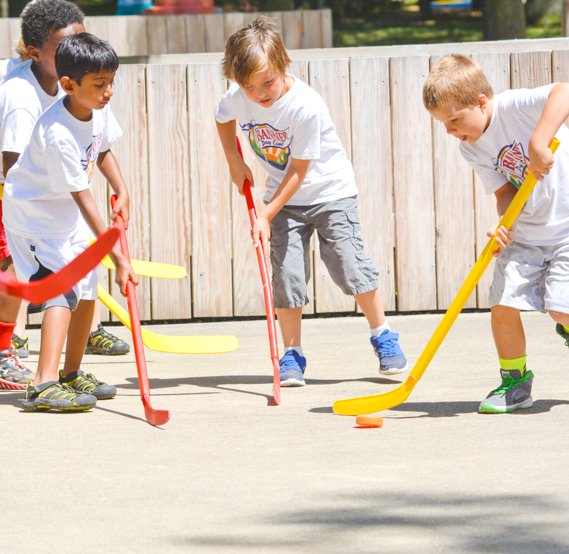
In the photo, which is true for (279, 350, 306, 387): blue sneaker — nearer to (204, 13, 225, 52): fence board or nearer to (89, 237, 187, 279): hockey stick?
(89, 237, 187, 279): hockey stick

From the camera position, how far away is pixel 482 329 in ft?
14.7

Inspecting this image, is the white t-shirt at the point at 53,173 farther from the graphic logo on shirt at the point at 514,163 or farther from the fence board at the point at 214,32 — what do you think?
the fence board at the point at 214,32

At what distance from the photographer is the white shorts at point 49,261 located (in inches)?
123

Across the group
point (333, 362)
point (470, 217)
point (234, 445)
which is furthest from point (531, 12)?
point (234, 445)

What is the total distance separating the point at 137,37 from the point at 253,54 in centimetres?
442

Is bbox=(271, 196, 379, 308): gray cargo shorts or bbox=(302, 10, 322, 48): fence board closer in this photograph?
bbox=(271, 196, 379, 308): gray cargo shorts

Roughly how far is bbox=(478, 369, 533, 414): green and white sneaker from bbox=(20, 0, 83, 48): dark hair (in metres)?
2.24

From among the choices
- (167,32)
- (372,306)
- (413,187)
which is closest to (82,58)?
(372,306)

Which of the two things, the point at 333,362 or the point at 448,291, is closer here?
the point at 333,362

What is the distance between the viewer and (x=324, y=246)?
146 inches

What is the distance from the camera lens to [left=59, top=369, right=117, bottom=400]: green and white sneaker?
129 inches

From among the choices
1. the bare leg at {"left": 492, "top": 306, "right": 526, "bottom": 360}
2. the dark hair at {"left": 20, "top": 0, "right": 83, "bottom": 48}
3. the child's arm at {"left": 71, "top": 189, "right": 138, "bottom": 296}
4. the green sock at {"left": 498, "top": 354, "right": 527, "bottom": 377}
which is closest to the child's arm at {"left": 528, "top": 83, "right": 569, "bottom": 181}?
the bare leg at {"left": 492, "top": 306, "right": 526, "bottom": 360}

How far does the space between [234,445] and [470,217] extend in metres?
2.69

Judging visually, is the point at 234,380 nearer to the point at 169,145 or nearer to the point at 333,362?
the point at 333,362
